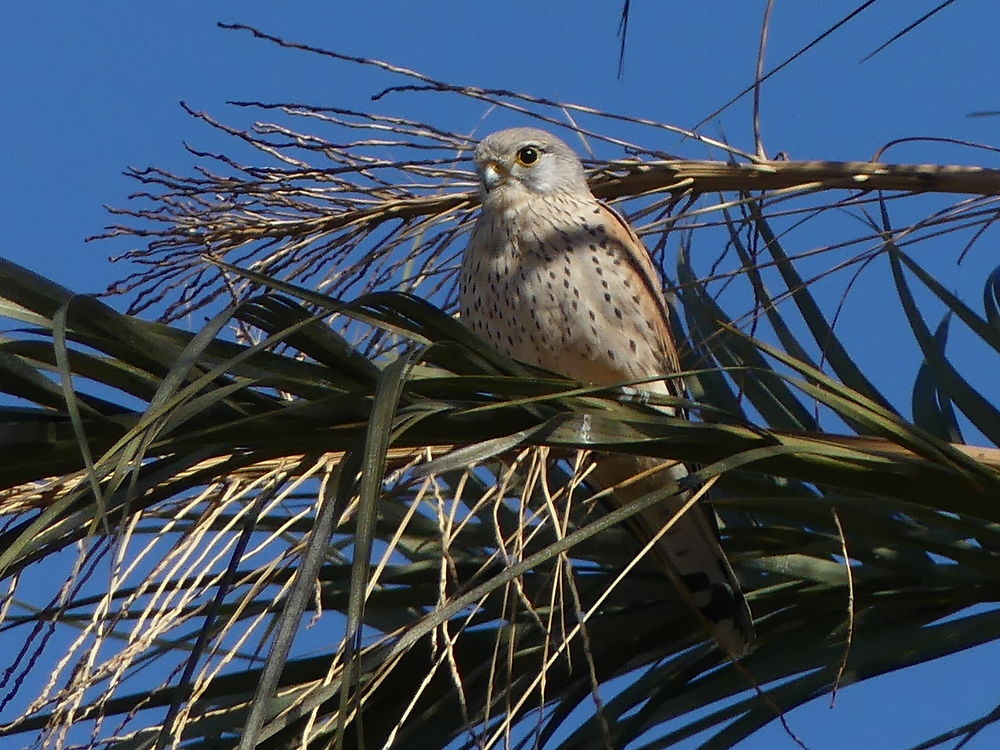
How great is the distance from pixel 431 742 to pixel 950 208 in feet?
3.90

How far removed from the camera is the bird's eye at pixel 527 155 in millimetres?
4430

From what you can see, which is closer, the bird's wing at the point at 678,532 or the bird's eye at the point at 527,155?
the bird's wing at the point at 678,532

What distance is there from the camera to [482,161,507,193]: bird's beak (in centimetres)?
409

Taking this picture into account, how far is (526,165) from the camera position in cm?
441

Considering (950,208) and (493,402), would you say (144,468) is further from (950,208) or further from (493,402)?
(950,208)

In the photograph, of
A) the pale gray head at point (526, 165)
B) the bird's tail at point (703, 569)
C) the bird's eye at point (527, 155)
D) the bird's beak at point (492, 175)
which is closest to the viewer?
the bird's tail at point (703, 569)

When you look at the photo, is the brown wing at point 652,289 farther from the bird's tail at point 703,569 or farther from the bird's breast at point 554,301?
the bird's tail at point 703,569

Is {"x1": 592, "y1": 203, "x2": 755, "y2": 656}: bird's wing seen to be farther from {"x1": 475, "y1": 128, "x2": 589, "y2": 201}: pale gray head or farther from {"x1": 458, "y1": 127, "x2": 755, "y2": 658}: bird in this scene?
{"x1": 475, "y1": 128, "x2": 589, "y2": 201}: pale gray head

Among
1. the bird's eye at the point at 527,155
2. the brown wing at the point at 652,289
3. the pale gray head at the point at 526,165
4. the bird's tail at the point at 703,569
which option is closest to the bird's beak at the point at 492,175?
the pale gray head at the point at 526,165

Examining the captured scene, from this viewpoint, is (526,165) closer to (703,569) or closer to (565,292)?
(565,292)

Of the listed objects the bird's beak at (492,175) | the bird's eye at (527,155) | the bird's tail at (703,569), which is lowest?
the bird's tail at (703,569)

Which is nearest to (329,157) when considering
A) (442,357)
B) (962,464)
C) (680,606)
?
(680,606)

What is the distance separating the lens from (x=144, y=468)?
1.78 m

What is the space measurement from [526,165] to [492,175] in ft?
0.82
